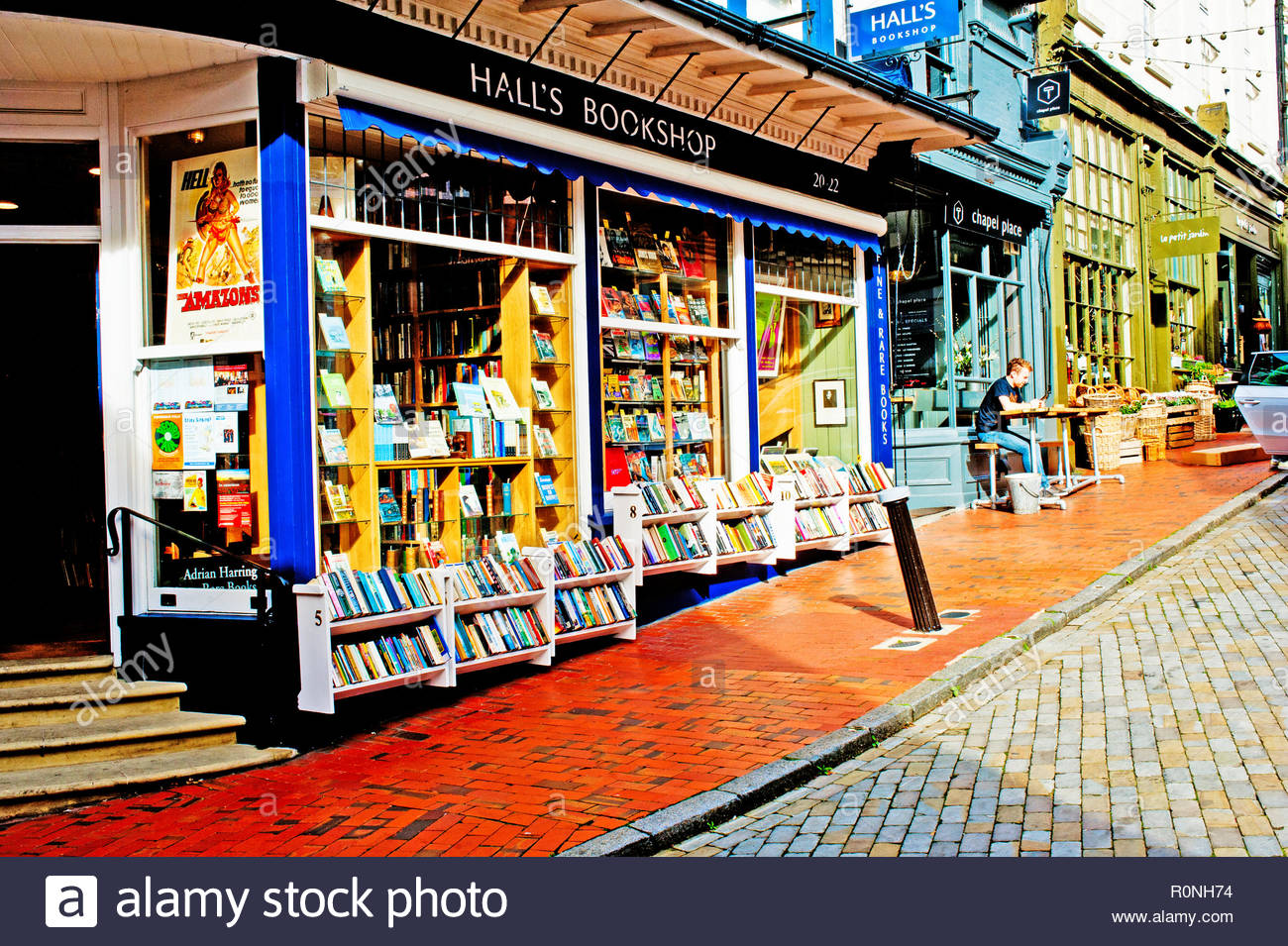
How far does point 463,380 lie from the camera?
28.7 feet

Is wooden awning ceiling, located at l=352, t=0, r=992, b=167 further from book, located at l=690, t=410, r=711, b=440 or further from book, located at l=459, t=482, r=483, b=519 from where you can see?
book, located at l=459, t=482, r=483, b=519

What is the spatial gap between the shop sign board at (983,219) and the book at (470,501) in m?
8.44

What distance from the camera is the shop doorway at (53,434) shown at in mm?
9367

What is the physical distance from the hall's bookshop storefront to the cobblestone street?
2.81 m

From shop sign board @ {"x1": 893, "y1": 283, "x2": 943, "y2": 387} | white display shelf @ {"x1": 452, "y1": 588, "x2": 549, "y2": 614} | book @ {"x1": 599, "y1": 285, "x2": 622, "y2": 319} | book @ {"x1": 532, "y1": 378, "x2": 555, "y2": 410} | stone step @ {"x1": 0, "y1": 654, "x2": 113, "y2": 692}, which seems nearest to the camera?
stone step @ {"x1": 0, "y1": 654, "x2": 113, "y2": 692}

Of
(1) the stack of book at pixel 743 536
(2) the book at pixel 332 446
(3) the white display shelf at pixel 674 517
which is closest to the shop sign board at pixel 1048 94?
(1) the stack of book at pixel 743 536

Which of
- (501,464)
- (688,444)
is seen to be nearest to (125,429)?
(501,464)

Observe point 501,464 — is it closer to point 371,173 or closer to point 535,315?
point 535,315

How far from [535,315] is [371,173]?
1756mm

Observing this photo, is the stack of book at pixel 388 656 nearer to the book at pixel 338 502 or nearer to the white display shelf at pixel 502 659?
the white display shelf at pixel 502 659

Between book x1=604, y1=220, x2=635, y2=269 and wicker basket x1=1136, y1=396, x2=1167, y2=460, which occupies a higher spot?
book x1=604, y1=220, x2=635, y2=269

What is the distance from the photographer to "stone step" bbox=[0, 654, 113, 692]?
684 cm

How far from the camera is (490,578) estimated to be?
8.02 meters

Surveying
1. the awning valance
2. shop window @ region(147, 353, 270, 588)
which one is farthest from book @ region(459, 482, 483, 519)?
the awning valance
